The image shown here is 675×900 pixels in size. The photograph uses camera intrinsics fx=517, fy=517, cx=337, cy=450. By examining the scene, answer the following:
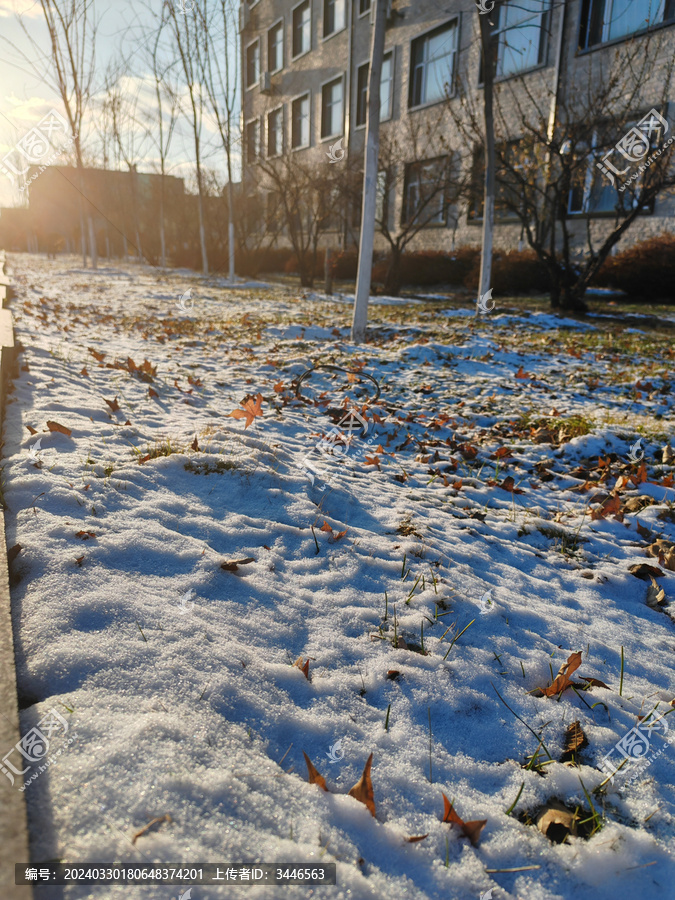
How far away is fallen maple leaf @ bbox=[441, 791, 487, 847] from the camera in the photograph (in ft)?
4.18

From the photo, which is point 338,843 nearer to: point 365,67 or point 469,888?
point 469,888

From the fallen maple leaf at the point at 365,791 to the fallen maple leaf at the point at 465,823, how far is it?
0.19 meters

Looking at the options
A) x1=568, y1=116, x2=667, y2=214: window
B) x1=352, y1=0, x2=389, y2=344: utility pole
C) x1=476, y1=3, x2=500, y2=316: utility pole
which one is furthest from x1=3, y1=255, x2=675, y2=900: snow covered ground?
x1=568, y1=116, x2=667, y2=214: window

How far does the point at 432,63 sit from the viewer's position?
18.3 meters

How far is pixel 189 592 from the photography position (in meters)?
1.98

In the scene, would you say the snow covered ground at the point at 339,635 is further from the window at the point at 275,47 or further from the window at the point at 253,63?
the window at the point at 253,63

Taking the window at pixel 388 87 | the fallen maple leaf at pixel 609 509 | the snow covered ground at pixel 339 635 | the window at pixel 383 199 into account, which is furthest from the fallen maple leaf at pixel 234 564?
the window at pixel 388 87

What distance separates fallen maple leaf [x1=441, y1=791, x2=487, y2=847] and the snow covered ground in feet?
0.07

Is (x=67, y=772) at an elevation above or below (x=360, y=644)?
above

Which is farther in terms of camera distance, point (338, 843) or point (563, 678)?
point (563, 678)

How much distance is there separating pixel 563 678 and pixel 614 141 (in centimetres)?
1087

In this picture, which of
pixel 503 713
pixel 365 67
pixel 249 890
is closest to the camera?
pixel 249 890

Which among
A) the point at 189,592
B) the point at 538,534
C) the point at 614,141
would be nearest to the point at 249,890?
the point at 189,592

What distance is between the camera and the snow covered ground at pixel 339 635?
121 cm
